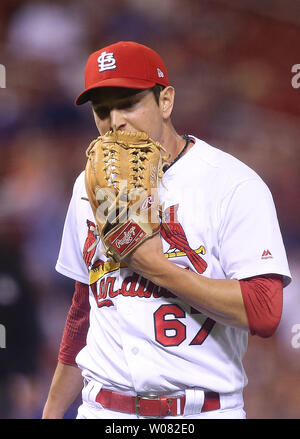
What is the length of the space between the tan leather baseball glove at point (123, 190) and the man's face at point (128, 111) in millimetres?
64

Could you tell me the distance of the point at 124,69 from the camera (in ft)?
4.09

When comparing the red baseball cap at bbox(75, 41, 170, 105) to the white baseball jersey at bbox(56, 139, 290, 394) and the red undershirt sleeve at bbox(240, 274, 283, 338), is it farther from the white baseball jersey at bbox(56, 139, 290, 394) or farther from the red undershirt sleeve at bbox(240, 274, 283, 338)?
the red undershirt sleeve at bbox(240, 274, 283, 338)

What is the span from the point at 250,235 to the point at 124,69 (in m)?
0.46

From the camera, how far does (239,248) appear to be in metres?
1.15

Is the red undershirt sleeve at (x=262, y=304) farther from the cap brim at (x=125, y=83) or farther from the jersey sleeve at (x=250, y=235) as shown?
the cap brim at (x=125, y=83)

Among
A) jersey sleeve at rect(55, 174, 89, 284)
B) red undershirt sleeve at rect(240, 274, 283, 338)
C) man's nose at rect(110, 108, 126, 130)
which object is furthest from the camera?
jersey sleeve at rect(55, 174, 89, 284)

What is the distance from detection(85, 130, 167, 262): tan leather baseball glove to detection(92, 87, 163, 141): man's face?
0.06 metres

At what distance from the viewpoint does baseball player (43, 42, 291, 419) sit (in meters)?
1.11
